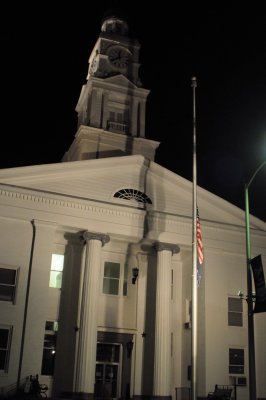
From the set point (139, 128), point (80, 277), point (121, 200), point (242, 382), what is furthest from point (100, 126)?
point (242, 382)

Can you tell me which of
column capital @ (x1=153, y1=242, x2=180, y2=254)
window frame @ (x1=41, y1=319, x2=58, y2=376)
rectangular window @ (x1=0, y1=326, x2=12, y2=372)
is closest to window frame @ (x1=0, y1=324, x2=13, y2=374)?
rectangular window @ (x1=0, y1=326, x2=12, y2=372)

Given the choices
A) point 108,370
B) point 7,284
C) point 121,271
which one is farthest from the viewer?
point 121,271

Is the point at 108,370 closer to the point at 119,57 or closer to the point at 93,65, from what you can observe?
the point at 119,57

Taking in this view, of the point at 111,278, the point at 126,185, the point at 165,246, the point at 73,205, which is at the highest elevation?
the point at 126,185

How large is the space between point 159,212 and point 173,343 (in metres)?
6.93

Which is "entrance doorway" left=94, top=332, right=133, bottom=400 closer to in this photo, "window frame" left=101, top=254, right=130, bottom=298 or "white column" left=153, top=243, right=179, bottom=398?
"white column" left=153, top=243, right=179, bottom=398

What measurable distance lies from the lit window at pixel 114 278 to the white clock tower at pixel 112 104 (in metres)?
9.24

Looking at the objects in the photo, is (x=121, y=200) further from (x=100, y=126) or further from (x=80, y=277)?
(x=100, y=126)

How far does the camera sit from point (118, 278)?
27.4 metres

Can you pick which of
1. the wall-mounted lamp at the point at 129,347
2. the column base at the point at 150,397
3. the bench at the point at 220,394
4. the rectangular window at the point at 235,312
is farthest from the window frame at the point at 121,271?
the bench at the point at 220,394

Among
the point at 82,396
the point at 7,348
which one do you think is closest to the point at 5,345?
the point at 7,348

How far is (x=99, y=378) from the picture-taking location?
84.1ft

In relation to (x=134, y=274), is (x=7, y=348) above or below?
below

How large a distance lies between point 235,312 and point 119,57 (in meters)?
21.2
